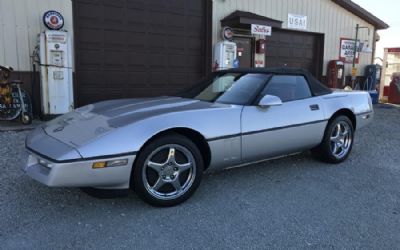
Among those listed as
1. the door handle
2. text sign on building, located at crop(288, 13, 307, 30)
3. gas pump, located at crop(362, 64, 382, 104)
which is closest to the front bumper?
the door handle

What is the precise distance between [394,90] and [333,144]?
11.0 meters

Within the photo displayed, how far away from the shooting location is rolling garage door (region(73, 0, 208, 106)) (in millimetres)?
8234

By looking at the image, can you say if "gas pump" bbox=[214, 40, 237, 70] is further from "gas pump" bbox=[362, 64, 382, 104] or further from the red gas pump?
the red gas pump

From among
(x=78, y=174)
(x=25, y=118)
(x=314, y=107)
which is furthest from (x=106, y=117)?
(x=25, y=118)

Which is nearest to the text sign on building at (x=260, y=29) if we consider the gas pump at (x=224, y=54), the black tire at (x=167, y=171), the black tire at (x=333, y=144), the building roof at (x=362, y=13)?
the gas pump at (x=224, y=54)

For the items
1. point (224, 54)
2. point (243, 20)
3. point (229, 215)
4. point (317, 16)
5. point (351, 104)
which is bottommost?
point (229, 215)

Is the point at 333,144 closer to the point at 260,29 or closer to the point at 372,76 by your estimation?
the point at 260,29

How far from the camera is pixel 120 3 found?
851 cm

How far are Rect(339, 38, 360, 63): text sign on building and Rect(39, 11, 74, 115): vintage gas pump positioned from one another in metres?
10.3

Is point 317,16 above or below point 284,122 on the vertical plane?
above

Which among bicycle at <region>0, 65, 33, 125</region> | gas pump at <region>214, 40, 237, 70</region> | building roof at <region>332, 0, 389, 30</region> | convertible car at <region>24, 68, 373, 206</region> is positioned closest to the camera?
convertible car at <region>24, 68, 373, 206</region>

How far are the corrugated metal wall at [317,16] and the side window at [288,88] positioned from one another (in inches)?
234

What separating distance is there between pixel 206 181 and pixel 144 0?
6.34 meters

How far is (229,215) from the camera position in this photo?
10.1ft
